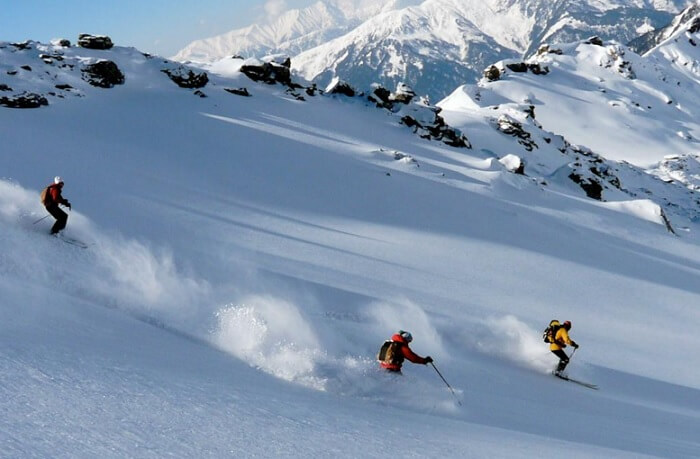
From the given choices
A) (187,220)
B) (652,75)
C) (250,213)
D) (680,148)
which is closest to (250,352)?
(187,220)

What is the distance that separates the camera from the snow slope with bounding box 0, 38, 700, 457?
6.49 meters

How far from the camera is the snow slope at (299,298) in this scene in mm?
6492

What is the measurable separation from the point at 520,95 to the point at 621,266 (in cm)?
10159

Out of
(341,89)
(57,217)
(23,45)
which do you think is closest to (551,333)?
(57,217)

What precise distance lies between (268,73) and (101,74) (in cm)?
1485

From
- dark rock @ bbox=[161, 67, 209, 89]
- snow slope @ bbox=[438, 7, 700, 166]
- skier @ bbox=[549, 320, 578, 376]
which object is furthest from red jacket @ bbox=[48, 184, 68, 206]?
snow slope @ bbox=[438, 7, 700, 166]

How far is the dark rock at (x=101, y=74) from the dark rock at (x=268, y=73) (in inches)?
494

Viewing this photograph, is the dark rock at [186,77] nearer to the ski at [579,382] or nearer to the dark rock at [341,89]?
the dark rock at [341,89]

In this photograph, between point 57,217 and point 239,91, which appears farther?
point 239,91

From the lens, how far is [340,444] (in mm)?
6262

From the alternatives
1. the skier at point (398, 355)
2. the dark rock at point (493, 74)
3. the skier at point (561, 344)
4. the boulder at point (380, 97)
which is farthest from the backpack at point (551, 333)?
the dark rock at point (493, 74)

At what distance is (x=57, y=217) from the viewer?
1408cm

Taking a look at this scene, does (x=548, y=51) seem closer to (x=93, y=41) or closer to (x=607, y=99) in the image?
(x=607, y=99)

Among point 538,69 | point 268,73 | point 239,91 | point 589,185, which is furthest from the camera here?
point 538,69
